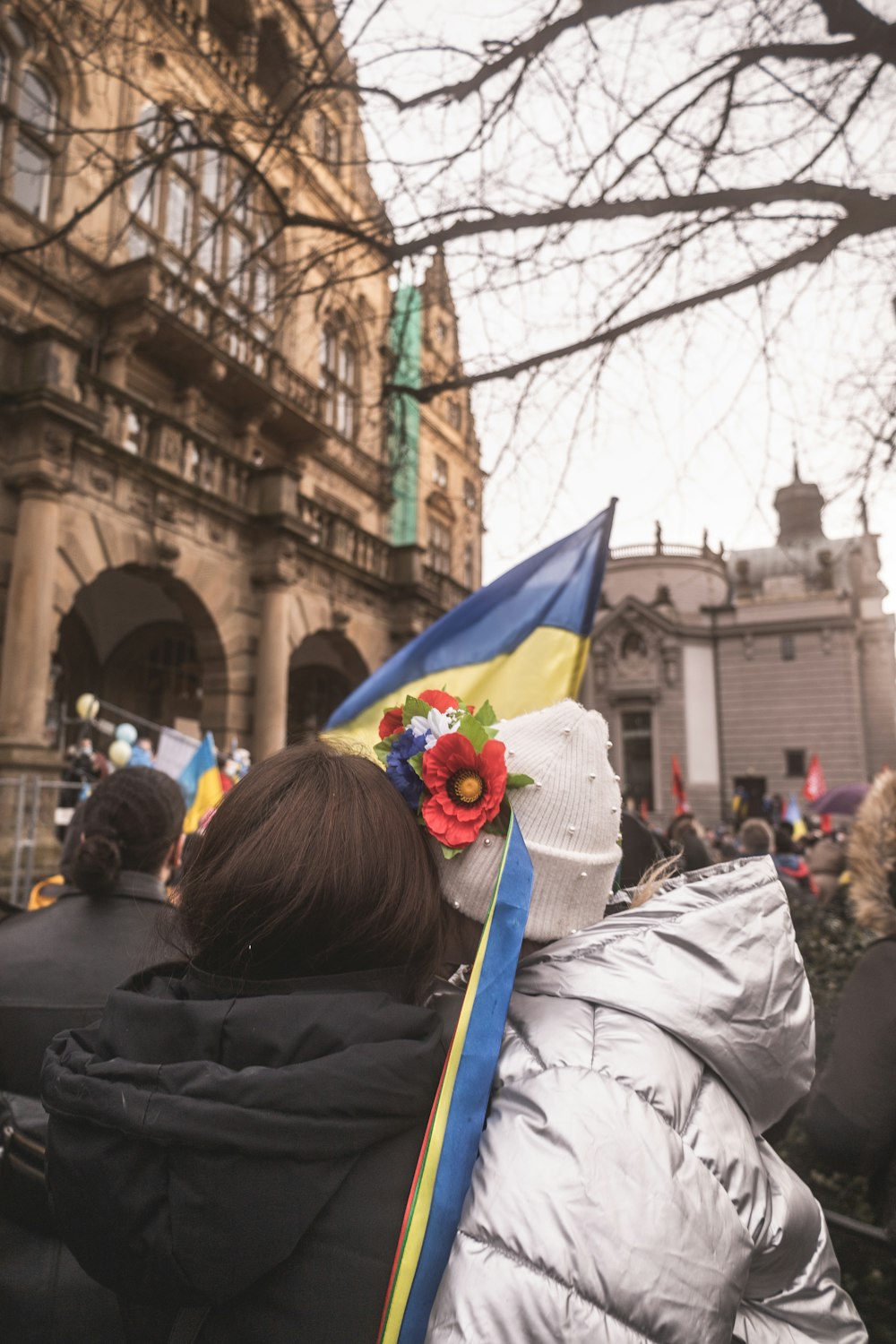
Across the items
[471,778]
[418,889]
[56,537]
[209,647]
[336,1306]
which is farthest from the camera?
[209,647]

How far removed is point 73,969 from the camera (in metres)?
2.05

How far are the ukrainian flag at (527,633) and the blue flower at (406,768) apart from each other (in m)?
2.37

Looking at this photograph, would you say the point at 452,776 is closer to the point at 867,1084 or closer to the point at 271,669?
the point at 867,1084

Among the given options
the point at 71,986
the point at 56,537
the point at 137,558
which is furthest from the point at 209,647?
the point at 71,986

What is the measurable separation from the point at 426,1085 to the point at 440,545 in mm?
21101

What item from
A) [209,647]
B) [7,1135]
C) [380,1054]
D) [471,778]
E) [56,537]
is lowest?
[7,1135]

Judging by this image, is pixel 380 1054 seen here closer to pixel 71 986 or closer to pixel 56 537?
pixel 71 986

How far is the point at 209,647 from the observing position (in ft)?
38.9

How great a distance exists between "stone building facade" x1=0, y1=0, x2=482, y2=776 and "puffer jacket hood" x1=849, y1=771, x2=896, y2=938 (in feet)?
11.6

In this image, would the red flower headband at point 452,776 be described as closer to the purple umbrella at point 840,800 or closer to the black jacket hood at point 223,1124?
the black jacket hood at point 223,1124

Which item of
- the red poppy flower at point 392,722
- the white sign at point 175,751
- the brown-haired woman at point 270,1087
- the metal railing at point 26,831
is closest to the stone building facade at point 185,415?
the metal railing at point 26,831

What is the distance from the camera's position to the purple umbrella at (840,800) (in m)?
11.1

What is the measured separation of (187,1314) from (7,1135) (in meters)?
1.04

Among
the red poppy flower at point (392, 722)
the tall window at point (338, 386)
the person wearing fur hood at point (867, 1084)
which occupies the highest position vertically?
the tall window at point (338, 386)
